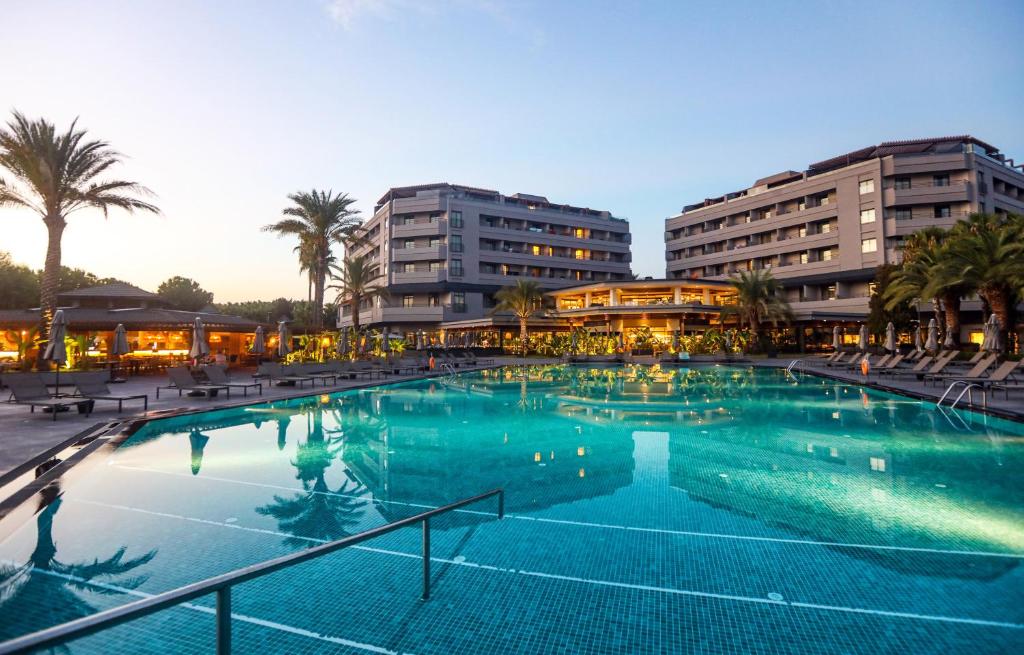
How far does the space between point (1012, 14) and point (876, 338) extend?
82.4 meters

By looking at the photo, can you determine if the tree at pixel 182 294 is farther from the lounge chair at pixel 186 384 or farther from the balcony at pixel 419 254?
the lounge chair at pixel 186 384

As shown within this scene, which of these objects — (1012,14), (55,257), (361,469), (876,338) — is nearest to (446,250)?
(55,257)

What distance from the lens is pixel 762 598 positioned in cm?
386

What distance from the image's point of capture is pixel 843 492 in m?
6.64

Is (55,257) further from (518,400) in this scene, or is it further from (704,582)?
(704,582)

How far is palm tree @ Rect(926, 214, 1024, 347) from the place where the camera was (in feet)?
81.3

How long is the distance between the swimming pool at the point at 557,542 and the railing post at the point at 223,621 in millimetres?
1211

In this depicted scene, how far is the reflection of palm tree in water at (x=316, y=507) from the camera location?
528 centimetres

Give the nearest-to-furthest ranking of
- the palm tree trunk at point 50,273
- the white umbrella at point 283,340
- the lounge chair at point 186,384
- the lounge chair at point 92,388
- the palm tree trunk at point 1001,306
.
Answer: the lounge chair at point 92,388 < the lounge chair at point 186,384 < the palm tree trunk at point 50,273 < the white umbrella at point 283,340 < the palm tree trunk at point 1001,306

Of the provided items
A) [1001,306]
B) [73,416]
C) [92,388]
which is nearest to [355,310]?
[92,388]

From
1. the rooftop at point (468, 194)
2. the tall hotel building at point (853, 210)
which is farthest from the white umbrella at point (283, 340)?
the tall hotel building at point (853, 210)

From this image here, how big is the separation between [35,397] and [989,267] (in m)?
39.1

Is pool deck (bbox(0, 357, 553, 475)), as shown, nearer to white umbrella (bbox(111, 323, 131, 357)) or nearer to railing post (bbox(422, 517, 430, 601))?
white umbrella (bbox(111, 323, 131, 357))

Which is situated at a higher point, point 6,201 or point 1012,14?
point 1012,14
